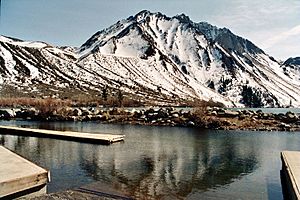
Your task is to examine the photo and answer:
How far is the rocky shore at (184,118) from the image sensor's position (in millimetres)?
Answer: 47938

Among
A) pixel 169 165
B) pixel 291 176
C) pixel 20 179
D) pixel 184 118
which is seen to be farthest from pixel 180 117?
pixel 20 179

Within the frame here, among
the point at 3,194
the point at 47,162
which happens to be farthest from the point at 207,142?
the point at 3,194

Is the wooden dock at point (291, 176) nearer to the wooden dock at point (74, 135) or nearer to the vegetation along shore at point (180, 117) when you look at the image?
the wooden dock at point (74, 135)

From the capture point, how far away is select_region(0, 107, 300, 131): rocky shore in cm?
4794

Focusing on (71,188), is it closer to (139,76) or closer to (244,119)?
(244,119)

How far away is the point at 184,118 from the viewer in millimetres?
52781

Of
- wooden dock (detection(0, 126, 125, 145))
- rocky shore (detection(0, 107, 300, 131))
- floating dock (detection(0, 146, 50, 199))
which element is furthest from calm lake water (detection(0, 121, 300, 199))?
rocky shore (detection(0, 107, 300, 131))

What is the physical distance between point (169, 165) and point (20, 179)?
10.7m

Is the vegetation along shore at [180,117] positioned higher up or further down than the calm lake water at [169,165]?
higher up

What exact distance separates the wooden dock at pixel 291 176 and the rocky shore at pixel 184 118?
26775mm

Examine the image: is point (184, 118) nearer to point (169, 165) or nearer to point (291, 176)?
point (169, 165)

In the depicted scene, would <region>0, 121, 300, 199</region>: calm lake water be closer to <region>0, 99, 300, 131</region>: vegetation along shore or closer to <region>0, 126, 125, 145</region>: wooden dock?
<region>0, 126, 125, 145</region>: wooden dock

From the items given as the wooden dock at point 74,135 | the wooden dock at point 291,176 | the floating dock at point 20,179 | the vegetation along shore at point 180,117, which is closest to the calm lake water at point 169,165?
the wooden dock at point 291,176

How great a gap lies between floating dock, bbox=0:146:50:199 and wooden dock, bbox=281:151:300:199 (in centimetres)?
912
